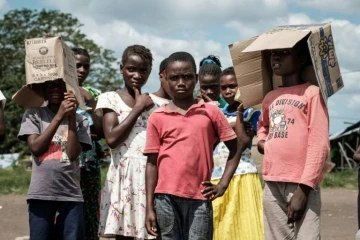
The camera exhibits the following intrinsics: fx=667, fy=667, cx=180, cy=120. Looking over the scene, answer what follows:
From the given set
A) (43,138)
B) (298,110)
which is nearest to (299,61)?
(298,110)

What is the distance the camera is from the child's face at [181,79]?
3766mm

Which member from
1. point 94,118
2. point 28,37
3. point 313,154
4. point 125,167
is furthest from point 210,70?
point 28,37

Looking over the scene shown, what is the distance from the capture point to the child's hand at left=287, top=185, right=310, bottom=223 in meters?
3.41

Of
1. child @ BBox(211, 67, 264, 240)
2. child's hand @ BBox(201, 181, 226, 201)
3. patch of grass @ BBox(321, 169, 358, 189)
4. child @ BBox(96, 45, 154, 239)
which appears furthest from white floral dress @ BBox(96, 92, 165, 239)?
patch of grass @ BBox(321, 169, 358, 189)

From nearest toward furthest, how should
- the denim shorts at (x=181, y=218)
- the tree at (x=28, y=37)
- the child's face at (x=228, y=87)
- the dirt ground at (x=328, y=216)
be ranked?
1. the denim shorts at (x=181, y=218)
2. the child's face at (x=228, y=87)
3. the dirt ground at (x=328, y=216)
4. the tree at (x=28, y=37)

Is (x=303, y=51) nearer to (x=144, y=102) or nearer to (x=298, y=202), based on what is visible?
(x=298, y=202)

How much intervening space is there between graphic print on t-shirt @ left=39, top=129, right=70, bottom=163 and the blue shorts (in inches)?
11.0

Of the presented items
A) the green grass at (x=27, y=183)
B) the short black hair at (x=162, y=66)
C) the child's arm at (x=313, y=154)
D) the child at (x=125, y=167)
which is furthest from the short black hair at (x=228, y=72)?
the green grass at (x=27, y=183)

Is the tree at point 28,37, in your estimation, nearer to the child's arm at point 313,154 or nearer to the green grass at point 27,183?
the green grass at point 27,183

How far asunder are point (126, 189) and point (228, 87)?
3.98 ft

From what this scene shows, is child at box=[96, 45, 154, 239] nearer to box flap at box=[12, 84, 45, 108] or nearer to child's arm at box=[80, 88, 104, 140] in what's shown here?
child's arm at box=[80, 88, 104, 140]

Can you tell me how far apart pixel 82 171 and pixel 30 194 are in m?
0.97

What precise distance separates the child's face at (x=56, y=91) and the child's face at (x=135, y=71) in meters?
0.49

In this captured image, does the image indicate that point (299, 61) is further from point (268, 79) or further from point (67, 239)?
point (67, 239)
